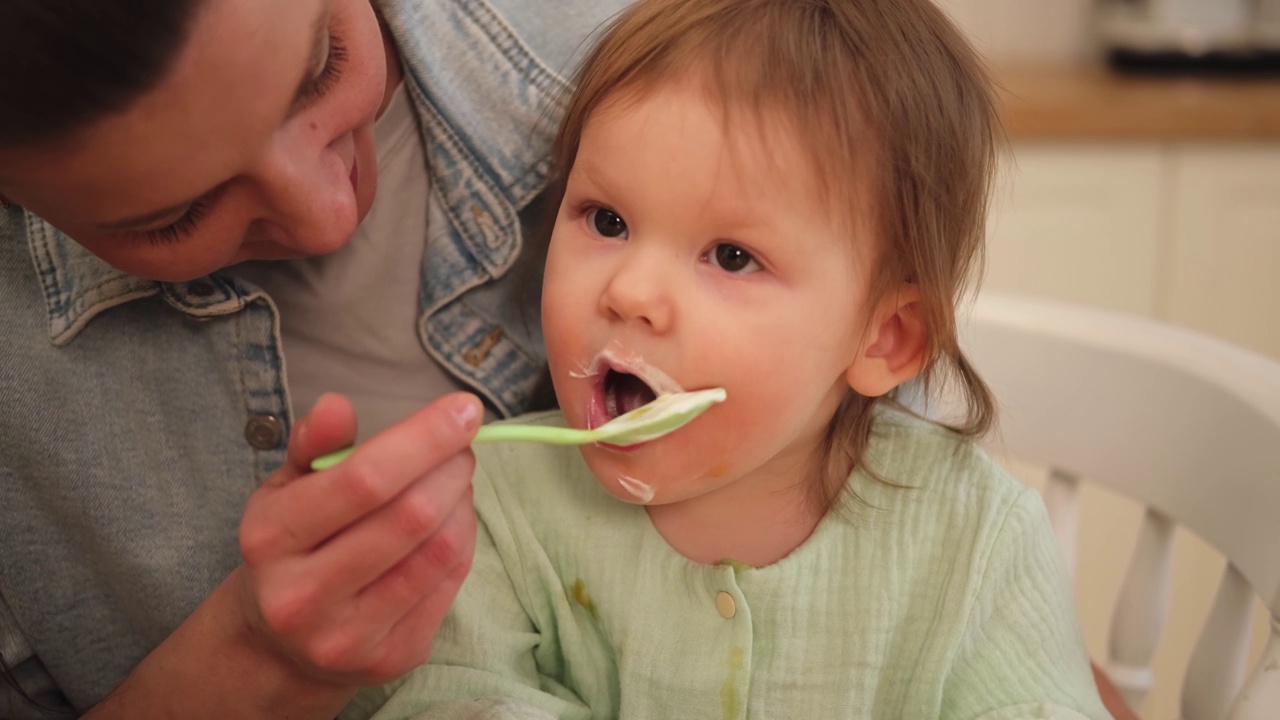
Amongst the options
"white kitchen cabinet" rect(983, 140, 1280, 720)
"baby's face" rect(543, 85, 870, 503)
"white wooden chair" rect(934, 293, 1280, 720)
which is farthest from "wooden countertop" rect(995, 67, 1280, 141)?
"baby's face" rect(543, 85, 870, 503)

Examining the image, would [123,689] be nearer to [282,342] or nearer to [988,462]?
[282,342]

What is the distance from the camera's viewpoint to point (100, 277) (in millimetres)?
894

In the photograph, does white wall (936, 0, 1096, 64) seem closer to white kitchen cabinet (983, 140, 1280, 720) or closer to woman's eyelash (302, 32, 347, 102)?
white kitchen cabinet (983, 140, 1280, 720)

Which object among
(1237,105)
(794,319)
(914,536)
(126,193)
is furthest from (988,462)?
(1237,105)

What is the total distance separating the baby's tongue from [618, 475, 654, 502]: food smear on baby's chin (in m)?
0.05

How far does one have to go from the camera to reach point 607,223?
0.80 m

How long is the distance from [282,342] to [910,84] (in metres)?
0.54

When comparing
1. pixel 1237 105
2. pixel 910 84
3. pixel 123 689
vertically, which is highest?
pixel 910 84

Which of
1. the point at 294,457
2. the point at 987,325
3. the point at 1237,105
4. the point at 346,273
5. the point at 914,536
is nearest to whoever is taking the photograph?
the point at 294,457

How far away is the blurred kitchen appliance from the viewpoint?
2115mm

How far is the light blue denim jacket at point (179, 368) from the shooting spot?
0.90 metres

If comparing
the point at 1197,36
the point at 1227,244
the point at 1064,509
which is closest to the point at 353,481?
the point at 1064,509

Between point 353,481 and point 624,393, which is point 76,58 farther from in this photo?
point 624,393

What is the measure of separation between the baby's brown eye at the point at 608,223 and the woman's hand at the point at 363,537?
0.20 m
